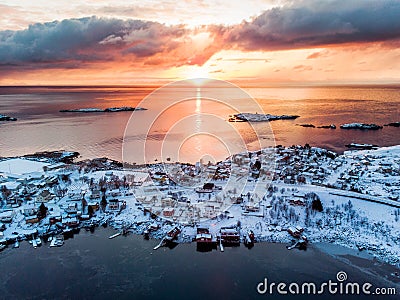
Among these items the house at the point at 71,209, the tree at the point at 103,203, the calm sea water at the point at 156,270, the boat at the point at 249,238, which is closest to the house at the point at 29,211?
the house at the point at 71,209

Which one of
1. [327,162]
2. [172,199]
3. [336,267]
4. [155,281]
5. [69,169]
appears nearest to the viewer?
[155,281]

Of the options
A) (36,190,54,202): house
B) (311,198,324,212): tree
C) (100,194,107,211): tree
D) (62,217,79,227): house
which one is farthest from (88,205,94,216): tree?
(311,198,324,212): tree

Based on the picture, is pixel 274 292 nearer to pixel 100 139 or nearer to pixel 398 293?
pixel 398 293

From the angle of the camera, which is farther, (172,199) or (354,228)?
(172,199)

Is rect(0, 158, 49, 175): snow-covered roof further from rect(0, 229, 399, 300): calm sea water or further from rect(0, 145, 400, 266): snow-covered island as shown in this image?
rect(0, 229, 399, 300): calm sea water

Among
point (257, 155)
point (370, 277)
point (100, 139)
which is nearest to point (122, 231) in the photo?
point (370, 277)

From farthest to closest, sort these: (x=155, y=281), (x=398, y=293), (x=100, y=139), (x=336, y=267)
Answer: (x=100, y=139)
(x=336, y=267)
(x=155, y=281)
(x=398, y=293)
